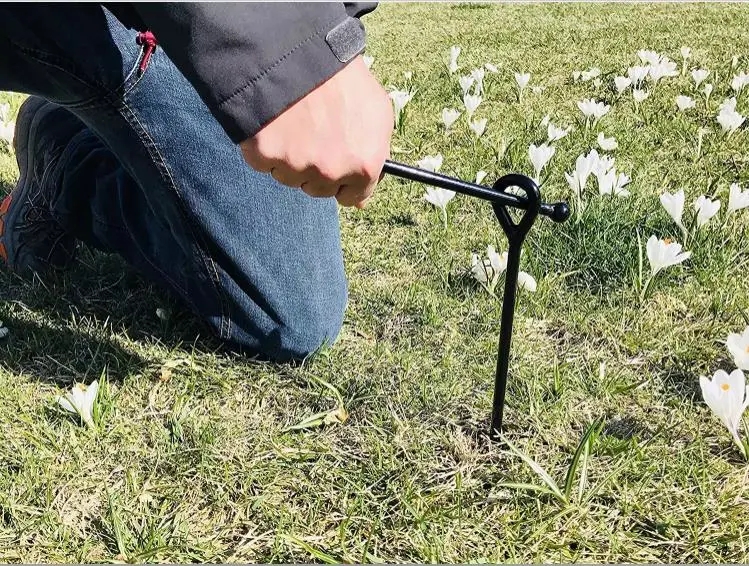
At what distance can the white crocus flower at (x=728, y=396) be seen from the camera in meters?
1.46

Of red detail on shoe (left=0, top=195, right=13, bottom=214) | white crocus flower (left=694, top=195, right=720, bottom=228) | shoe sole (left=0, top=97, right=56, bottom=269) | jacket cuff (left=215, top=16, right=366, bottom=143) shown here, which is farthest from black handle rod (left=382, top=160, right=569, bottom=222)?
red detail on shoe (left=0, top=195, right=13, bottom=214)

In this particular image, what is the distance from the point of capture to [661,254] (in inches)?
78.4

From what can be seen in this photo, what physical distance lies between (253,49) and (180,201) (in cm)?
74

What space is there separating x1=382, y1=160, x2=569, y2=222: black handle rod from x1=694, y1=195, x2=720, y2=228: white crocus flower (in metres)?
0.99

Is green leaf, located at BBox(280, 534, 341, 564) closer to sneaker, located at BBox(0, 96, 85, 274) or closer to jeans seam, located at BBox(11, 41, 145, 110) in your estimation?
jeans seam, located at BBox(11, 41, 145, 110)

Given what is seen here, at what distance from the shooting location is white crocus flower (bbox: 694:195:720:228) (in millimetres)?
2145

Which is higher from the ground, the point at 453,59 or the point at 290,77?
the point at 290,77

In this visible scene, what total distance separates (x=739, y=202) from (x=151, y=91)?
5.50 ft

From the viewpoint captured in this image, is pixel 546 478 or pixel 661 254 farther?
pixel 661 254

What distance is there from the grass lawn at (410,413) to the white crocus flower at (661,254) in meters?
0.06

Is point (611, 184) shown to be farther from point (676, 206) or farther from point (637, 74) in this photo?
point (637, 74)

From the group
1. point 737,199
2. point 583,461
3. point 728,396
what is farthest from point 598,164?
point 583,461

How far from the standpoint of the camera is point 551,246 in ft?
7.34

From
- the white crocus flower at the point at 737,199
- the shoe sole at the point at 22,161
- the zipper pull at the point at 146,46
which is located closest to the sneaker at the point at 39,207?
the shoe sole at the point at 22,161
